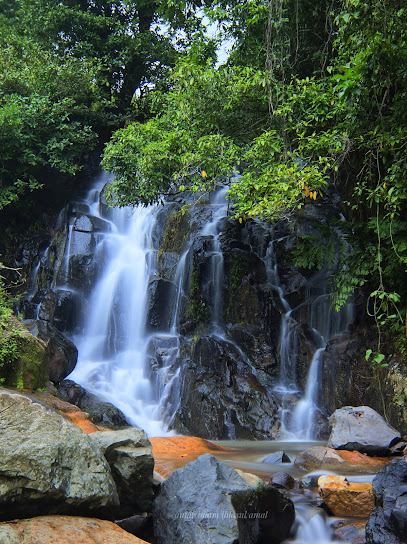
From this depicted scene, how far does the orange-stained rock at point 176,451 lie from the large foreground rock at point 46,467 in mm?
1989

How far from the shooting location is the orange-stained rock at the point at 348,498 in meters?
5.04

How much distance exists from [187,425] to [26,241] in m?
8.67

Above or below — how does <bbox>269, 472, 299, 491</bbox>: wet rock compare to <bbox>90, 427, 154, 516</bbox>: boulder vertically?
below

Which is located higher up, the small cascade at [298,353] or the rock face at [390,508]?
the small cascade at [298,353]

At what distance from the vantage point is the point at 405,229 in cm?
781

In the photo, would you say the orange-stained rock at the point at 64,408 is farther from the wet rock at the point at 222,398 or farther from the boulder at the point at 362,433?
the boulder at the point at 362,433

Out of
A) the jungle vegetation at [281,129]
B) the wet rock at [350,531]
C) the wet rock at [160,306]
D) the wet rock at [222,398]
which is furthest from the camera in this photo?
the wet rock at [160,306]

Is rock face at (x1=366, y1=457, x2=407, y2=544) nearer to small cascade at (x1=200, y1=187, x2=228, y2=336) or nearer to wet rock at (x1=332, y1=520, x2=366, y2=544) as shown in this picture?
wet rock at (x1=332, y1=520, x2=366, y2=544)

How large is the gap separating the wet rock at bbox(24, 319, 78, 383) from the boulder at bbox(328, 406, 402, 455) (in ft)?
19.3

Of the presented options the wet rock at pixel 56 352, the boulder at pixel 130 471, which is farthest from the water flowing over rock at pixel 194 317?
the boulder at pixel 130 471

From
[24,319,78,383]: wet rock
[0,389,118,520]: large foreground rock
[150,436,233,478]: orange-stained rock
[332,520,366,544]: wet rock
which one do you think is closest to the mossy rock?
[24,319,78,383]: wet rock

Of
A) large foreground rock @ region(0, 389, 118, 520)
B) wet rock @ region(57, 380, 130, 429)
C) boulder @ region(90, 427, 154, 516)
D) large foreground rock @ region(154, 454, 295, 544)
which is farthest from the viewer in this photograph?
wet rock @ region(57, 380, 130, 429)

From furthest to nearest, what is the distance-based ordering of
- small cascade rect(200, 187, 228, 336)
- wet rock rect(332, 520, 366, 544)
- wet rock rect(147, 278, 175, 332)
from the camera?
wet rock rect(147, 278, 175, 332), small cascade rect(200, 187, 228, 336), wet rock rect(332, 520, 366, 544)

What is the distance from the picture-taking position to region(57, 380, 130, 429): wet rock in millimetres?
9492
